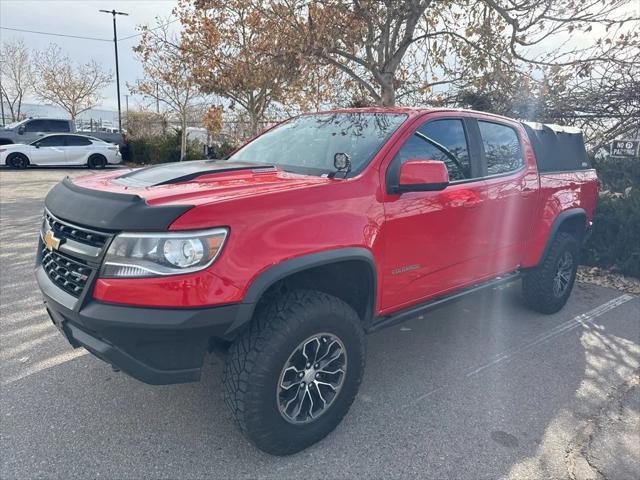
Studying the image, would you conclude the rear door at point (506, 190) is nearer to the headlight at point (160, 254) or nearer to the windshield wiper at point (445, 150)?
the windshield wiper at point (445, 150)

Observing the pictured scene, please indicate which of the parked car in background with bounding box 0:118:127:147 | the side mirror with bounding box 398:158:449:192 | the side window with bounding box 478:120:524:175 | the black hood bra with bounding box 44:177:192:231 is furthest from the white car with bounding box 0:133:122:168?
the side mirror with bounding box 398:158:449:192

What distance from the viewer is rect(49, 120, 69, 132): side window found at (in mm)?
19531

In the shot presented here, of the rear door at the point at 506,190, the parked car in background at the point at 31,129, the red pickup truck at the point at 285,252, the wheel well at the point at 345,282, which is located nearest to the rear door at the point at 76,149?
the parked car in background at the point at 31,129

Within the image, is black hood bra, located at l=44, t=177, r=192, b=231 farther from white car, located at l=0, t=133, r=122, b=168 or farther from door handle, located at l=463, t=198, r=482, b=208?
white car, located at l=0, t=133, r=122, b=168

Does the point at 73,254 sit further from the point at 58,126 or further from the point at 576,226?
the point at 58,126

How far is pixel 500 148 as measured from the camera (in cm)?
398

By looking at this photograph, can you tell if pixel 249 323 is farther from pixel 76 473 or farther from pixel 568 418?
pixel 568 418

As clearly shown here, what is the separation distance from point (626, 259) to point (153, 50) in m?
14.9

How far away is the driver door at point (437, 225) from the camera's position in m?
2.94

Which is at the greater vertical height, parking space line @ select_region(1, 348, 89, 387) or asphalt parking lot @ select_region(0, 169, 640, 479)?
asphalt parking lot @ select_region(0, 169, 640, 479)

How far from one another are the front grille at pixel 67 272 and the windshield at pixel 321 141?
1.44 m

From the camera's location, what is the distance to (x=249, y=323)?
7.89 ft

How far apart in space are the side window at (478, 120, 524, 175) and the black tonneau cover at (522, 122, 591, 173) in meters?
0.31

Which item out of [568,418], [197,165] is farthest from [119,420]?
[568,418]
